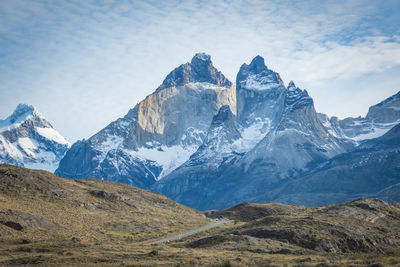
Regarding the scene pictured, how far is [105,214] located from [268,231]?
140 ft

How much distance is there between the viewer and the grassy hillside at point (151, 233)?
178 feet

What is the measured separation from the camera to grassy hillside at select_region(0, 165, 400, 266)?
54.4 meters

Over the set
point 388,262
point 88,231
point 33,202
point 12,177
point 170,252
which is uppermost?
point 12,177

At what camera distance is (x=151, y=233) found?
9394 centimetres

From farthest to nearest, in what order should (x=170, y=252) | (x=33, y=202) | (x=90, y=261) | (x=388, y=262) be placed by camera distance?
(x=33, y=202) → (x=170, y=252) → (x=90, y=261) → (x=388, y=262)

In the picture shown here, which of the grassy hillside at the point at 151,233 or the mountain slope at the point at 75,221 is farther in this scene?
the mountain slope at the point at 75,221

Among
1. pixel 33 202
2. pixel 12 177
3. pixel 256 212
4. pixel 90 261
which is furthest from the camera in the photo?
pixel 256 212

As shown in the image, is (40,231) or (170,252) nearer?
(170,252)

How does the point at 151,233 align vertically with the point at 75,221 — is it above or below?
below

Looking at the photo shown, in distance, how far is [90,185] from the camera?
135625 millimetres

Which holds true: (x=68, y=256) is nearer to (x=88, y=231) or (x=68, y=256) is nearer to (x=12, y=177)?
(x=88, y=231)

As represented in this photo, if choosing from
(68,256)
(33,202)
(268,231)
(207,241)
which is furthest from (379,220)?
(33,202)

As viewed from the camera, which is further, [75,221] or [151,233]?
[151,233]

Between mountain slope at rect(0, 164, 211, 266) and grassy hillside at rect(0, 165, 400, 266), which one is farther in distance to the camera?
mountain slope at rect(0, 164, 211, 266)
